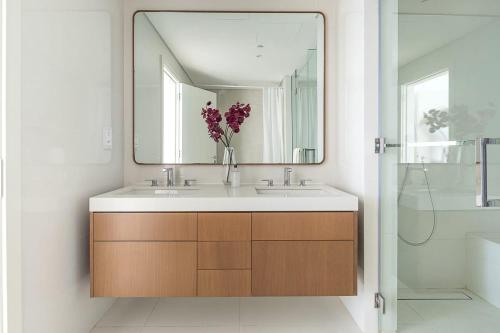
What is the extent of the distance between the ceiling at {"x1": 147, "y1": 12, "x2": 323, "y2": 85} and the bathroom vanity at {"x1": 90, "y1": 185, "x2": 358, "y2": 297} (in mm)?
1025

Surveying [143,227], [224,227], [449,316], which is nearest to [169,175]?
[143,227]

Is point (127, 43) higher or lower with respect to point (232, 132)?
higher

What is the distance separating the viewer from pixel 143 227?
5.79ft

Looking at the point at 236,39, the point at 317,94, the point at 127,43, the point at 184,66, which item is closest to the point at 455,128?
the point at 317,94

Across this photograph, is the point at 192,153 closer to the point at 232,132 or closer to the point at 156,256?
the point at 232,132

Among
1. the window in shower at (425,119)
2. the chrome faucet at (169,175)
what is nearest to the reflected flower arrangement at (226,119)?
the chrome faucet at (169,175)

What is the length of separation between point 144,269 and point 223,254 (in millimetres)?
394

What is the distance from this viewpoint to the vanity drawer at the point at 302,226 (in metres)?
1.79

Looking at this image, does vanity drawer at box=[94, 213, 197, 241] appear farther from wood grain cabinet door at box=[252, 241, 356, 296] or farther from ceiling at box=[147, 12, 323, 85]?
ceiling at box=[147, 12, 323, 85]

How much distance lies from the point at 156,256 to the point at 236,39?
1.54 meters

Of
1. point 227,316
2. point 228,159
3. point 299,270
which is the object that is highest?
point 228,159

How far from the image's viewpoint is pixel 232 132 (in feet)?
8.08

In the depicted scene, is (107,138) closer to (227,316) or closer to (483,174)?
(227,316)

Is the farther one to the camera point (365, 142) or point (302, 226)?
point (365, 142)
